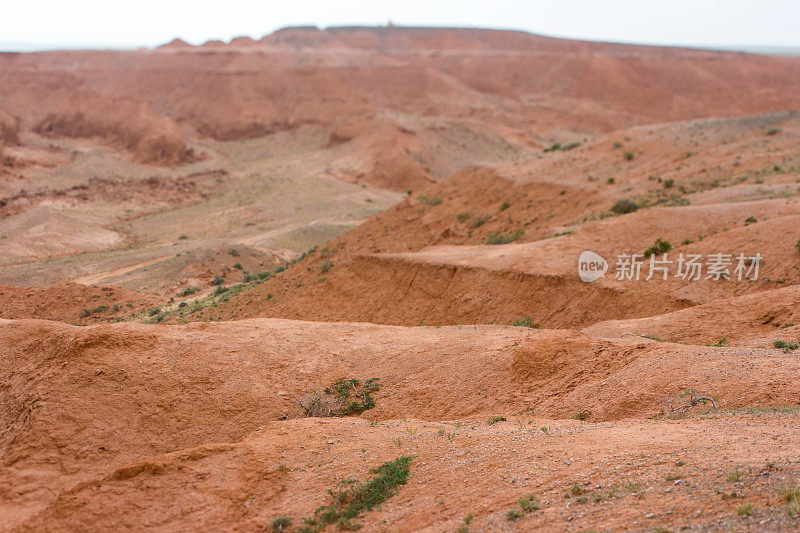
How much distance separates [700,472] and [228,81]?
2818 inches

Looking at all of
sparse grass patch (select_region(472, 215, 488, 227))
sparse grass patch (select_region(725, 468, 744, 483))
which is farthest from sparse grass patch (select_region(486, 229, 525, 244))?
sparse grass patch (select_region(725, 468, 744, 483))

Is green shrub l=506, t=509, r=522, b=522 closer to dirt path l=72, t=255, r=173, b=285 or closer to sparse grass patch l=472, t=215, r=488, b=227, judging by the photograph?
sparse grass patch l=472, t=215, r=488, b=227

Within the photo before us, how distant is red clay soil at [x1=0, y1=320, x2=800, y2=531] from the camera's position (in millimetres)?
6703

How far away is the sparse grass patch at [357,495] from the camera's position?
7.15 metres

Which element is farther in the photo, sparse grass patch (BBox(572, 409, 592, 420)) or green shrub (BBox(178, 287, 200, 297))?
green shrub (BBox(178, 287, 200, 297))

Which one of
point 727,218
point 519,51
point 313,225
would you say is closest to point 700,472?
point 727,218

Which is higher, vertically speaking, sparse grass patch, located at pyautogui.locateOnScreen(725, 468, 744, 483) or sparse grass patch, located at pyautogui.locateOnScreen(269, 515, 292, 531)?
sparse grass patch, located at pyautogui.locateOnScreen(725, 468, 744, 483)

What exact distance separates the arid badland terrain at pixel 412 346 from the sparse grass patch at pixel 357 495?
0.03 meters

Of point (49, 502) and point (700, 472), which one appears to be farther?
point (49, 502)

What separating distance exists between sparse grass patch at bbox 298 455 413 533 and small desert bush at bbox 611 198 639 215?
54.7ft

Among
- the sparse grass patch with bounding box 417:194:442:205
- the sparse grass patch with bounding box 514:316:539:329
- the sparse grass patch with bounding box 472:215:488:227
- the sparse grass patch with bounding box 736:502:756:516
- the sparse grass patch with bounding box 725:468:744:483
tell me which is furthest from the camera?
the sparse grass patch with bounding box 417:194:442:205

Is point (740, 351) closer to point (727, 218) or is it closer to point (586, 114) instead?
point (727, 218)

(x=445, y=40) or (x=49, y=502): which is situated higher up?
(x=445, y=40)

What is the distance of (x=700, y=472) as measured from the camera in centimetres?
645
